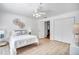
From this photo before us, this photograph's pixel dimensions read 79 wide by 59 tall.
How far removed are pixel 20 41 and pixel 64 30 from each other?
837mm

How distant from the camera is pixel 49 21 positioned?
1.55 m

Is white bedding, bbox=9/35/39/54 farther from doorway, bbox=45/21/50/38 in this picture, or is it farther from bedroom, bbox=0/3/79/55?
doorway, bbox=45/21/50/38

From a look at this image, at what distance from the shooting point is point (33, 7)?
145 centimetres

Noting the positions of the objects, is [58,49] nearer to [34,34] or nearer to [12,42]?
[34,34]

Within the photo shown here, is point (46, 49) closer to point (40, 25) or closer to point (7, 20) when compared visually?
point (40, 25)

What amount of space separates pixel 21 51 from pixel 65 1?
1.19 metres

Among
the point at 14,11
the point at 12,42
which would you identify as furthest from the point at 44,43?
the point at 14,11

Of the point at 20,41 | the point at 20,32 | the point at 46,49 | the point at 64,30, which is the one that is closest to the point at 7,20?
the point at 20,32

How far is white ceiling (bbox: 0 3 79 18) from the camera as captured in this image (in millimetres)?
1412

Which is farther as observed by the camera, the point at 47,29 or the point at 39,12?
the point at 47,29

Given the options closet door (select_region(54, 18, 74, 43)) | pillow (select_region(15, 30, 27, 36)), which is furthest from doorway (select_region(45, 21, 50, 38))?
pillow (select_region(15, 30, 27, 36))

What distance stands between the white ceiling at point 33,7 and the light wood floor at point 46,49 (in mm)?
581

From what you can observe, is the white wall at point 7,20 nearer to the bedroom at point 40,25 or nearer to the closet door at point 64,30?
the bedroom at point 40,25
